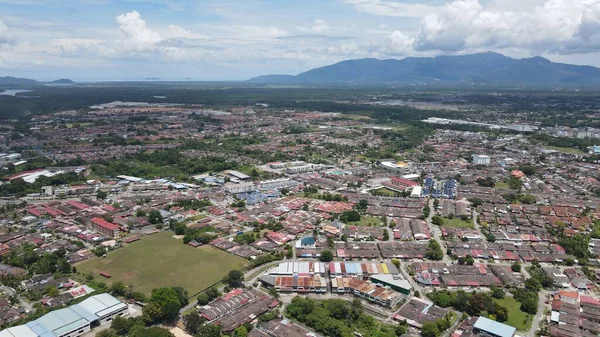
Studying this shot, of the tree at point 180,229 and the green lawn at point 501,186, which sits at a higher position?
the tree at point 180,229

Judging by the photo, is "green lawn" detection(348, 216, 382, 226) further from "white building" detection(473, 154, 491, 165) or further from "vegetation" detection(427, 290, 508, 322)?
"white building" detection(473, 154, 491, 165)

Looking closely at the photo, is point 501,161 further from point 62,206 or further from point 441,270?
point 62,206

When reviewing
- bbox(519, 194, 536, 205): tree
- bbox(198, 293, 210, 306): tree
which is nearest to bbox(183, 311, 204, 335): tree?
bbox(198, 293, 210, 306): tree

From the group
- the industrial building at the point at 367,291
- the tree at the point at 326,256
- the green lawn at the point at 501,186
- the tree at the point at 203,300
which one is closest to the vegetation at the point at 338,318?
the industrial building at the point at 367,291

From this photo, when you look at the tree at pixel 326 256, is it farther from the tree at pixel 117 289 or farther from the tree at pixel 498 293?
the tree at pixel 117 289

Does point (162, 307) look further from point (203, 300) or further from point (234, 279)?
point (234, 279)

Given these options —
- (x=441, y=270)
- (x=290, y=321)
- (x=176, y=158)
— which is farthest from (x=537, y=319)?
(x=176, y=158)

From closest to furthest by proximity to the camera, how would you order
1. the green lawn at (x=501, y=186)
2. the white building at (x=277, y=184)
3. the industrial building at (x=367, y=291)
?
the industrial building at (x=367, y=291) < the white building at (x=277, y=184) < the green lawn at (x=501, y=186)
